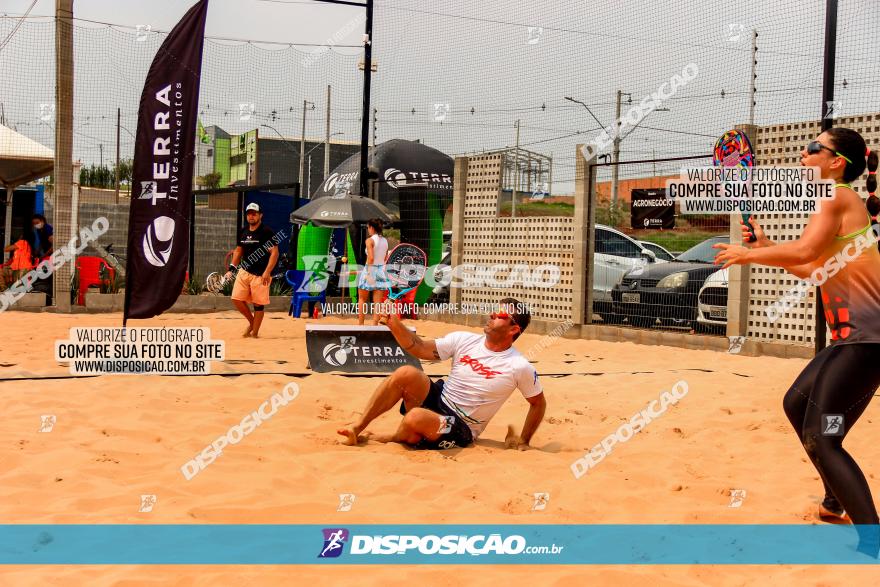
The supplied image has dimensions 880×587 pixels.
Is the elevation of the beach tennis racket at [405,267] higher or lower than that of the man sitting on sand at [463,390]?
higher

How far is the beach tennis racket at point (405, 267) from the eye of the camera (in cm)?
1445

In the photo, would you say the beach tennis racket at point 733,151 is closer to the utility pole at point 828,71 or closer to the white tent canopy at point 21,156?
the utility pole at point 828,71

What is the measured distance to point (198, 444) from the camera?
17.1ft

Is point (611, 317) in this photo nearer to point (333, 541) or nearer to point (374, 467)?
point (374, 467)

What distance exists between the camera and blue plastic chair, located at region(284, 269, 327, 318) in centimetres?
1448

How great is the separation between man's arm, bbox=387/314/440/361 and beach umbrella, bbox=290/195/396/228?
7.79 m

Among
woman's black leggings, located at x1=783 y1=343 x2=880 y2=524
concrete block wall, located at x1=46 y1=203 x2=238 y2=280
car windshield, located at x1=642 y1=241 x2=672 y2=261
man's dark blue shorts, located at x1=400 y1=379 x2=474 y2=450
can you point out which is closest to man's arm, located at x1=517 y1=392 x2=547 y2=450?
man's dark blue shorts, located at x1=400 y1=379 x2=474 y2=450

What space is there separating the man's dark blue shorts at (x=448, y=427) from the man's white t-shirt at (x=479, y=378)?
0.13ft

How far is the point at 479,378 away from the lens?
5.34 meters

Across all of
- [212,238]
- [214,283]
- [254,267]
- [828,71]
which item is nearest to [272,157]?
[212,238]

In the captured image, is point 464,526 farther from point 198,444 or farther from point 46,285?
point 46,285

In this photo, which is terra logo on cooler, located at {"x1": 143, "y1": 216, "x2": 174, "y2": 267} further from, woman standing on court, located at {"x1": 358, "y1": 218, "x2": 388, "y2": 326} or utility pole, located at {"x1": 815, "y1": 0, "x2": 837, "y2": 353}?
utility pole, located at {"x1": 815, "y1": 0, "x2": 837, "y2": 353}

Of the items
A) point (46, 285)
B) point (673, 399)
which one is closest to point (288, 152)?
point (46, 285)

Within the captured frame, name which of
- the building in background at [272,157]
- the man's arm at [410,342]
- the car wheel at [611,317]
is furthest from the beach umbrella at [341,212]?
the building in background at [272,157]
